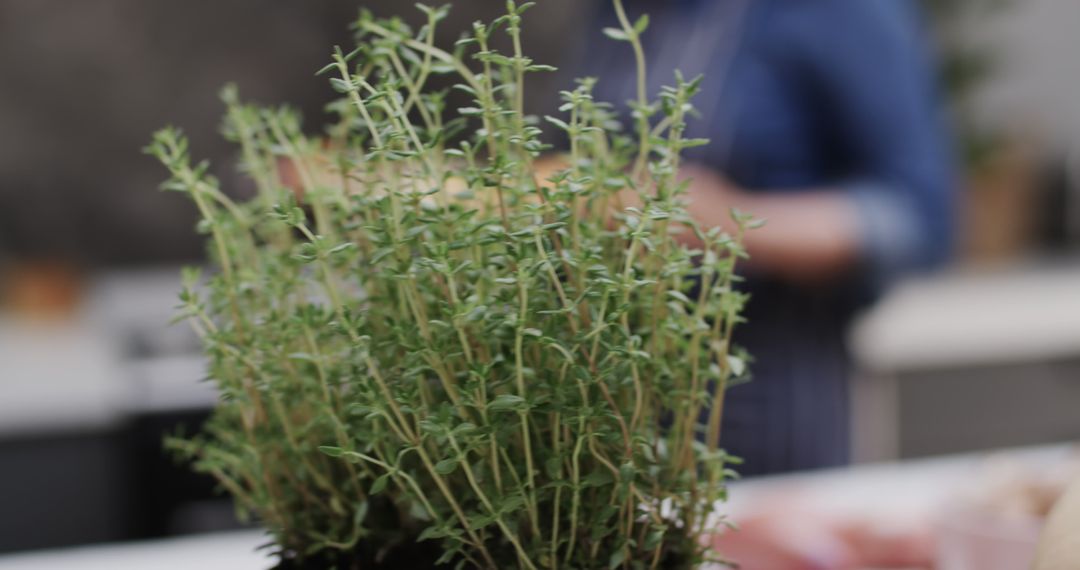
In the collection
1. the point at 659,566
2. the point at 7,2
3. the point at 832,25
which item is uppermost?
the point at 7,2

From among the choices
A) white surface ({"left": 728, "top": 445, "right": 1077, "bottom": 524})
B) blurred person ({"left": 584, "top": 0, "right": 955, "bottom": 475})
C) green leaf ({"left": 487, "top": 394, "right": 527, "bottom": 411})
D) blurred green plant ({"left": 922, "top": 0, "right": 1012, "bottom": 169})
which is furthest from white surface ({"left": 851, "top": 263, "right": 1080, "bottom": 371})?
green leaf ({"left": 487, "top": 394, "right": 527, "bottom": 411})

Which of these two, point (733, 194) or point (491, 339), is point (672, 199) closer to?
point (491, 339)

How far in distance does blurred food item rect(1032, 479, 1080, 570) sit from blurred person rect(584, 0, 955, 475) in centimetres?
79

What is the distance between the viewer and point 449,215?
396 mm

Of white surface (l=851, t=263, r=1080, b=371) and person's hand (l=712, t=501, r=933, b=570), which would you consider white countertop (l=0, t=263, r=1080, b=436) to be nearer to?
white surface (l=851, t=263, r=1080, b=371)

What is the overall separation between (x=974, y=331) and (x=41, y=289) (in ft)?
6.75

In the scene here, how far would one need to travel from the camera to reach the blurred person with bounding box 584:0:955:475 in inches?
48.8

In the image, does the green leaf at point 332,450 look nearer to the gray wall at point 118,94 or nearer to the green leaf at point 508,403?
the green leaf at point 508,403

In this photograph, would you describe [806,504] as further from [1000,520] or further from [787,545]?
[1000,520]

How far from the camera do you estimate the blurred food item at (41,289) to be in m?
2.49

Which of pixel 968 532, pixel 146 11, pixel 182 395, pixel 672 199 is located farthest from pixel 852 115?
pixel 146 11

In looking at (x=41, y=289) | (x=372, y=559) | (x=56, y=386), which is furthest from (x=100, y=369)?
(x=372, y=559)

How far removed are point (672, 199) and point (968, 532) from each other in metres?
0.32

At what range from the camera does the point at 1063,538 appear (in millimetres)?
409
